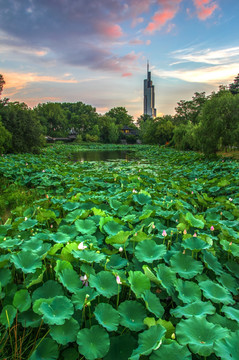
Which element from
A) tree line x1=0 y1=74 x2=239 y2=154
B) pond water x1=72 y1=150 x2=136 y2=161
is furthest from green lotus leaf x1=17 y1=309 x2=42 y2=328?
pond water x1=72 y1=150 x2=136 y2=161

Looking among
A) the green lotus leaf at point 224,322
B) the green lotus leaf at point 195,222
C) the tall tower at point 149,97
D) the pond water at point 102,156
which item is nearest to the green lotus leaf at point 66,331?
the green lotus leaf at point 224,322

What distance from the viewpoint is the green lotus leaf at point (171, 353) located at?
3.14 ft

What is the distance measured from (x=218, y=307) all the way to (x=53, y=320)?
1.11 m

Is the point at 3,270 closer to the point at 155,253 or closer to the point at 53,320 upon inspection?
the point at 53,320

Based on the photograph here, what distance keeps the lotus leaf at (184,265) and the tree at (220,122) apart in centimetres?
1008

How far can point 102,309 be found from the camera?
1183 mm

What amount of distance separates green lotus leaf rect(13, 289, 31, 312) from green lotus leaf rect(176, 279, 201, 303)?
915 mm

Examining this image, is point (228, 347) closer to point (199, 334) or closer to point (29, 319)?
point (199, 334)

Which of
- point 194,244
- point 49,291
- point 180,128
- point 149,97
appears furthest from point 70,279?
point 149,97

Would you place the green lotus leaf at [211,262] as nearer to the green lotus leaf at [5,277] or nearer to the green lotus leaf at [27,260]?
the green lotus leaf at [27,260]

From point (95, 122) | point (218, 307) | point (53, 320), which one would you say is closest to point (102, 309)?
point (53, 320)

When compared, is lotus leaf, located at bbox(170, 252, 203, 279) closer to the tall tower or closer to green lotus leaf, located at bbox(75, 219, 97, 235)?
green lotus leaf, located at bbox(75, 219, 97, 235)

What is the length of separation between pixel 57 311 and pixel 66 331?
0.11 m

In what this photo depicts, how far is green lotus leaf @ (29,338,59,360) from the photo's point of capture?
1.08 metres
